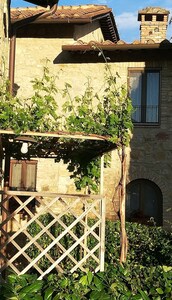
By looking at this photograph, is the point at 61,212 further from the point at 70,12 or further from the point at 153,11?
the point at 153,11

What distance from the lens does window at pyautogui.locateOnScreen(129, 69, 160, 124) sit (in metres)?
12.3

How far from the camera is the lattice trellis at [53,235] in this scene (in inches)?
242

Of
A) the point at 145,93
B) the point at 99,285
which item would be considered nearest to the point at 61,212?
the point at 99,285

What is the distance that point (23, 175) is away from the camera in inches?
490

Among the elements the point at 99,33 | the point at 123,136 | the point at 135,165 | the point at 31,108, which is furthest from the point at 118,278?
the point at 99,33

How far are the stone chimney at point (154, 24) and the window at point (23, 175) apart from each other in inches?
201

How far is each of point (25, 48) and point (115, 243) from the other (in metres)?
6.19

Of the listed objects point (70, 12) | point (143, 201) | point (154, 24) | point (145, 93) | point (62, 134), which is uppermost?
point (154, 24)

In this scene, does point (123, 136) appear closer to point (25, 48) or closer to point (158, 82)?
point (158, 82)

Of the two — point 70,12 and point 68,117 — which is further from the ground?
point 70,12

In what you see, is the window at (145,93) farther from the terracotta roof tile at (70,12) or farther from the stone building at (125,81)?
the terracotta roof tile at (70,12)

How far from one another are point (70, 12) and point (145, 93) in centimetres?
298

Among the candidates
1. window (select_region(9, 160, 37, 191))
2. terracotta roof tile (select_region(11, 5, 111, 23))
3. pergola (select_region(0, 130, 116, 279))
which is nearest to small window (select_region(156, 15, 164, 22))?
terracotta roof tile (select_region(11, 5, 111, 23))

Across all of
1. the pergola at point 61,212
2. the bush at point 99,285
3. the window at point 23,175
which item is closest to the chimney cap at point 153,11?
the window at point 23,175
